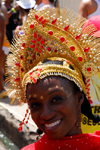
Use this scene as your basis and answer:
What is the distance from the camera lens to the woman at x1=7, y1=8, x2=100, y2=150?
161cm

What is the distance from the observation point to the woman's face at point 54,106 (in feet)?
5.19

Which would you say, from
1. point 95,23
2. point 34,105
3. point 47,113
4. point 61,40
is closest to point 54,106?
point 47,113

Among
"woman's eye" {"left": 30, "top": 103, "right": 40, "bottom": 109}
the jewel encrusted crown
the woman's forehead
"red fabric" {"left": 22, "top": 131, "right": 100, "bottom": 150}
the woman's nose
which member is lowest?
"red fabric" {"left": 22, "top": 131, "right": 100, "bottom": 150}

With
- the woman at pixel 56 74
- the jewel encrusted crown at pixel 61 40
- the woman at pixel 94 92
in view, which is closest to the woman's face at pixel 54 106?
the woman at pixel 56 74

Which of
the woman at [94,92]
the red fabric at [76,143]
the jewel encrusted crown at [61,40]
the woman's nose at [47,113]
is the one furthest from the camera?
the woman at [94,92]

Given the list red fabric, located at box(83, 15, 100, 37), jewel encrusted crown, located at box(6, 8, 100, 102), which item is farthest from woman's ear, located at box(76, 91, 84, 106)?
red fabric, located at box(83, 15, 100, 37)

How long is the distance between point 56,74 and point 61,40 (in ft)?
1.08

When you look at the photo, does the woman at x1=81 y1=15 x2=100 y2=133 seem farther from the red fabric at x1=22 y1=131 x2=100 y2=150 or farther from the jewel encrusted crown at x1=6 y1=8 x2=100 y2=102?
the red fabric at x1=22 y1=131 x2=100 y2=150

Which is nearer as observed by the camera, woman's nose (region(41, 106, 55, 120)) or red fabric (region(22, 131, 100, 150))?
woman's nose (region(41, 106, 55, 120))

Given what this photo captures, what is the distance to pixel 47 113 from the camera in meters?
1.55

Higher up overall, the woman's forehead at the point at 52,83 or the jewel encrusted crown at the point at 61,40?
the jewel encrusted crown at the point at 61,40

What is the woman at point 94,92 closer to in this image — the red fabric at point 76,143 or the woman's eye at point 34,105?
the red fabric at point 76,143

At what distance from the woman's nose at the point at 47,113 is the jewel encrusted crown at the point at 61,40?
1.47 ft

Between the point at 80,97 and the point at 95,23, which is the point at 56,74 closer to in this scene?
the point at 80,97
